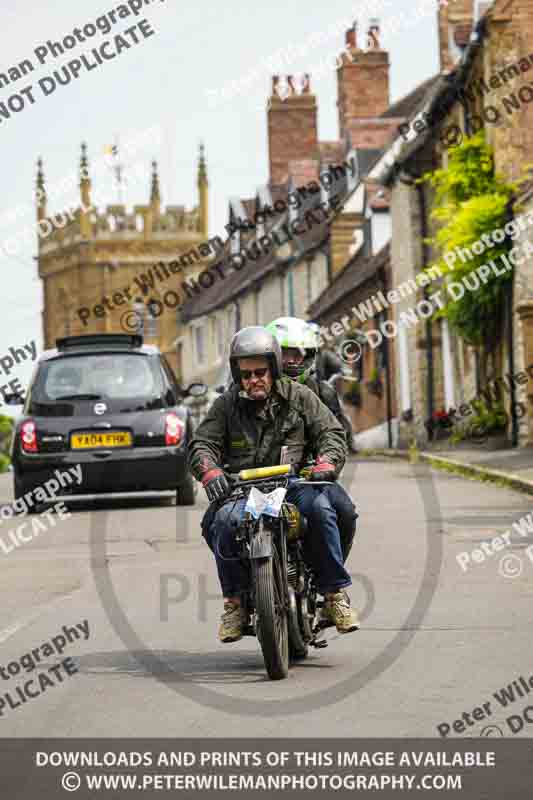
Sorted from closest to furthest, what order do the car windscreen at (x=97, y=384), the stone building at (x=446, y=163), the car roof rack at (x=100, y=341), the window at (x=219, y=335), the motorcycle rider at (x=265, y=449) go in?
the motorcycle rider at (x=265, y=449)
the car windscreen at (x=97, y=384)
the car roof rack at (x=100, y=341)
the stone building at (x=446, y=163)
the window at (x=219, y=335)

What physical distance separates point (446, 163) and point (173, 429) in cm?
2092

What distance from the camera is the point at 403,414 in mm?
42406

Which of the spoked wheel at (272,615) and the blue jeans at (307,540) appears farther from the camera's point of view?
the blue jeans at (307,540)

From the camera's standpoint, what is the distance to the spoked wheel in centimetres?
744

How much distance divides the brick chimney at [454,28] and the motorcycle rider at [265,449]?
31431 mm
